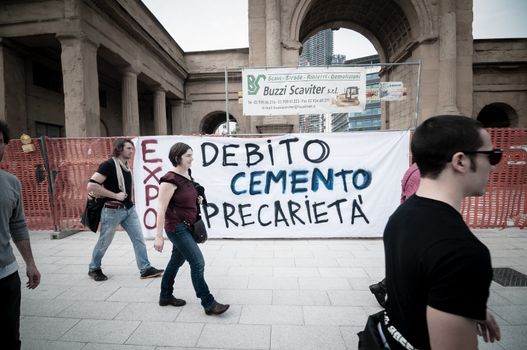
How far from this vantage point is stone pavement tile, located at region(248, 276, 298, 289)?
3.89m

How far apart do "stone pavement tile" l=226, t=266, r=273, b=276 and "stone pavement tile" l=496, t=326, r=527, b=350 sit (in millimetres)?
2707

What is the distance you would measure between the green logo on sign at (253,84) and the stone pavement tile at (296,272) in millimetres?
4832

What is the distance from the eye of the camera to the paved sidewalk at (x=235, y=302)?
2799 millimetres

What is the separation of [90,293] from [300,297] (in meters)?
2.82

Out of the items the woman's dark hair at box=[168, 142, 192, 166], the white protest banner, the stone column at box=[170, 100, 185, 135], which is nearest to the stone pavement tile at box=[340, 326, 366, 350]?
the woman's dark hair at box=[168, 142, 192, 166]

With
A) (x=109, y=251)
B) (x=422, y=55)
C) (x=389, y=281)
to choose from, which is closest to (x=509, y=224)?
(x=389, y=281)

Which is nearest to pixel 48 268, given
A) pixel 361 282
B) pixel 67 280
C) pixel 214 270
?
pixel 67 280

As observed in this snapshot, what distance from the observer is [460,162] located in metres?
Result: 1.17

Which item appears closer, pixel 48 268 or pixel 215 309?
pixel 215 309

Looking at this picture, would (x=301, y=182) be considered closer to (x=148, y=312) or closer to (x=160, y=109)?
(x=148, y=312)

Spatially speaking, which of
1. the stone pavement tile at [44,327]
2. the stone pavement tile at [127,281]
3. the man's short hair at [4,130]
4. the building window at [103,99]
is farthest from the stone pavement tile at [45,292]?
the building window at [103,99]

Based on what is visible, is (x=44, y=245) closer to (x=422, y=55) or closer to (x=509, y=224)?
(x=509, y=224)

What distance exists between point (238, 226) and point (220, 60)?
20.0m

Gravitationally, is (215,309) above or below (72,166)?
below
